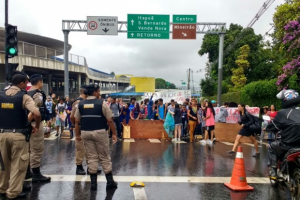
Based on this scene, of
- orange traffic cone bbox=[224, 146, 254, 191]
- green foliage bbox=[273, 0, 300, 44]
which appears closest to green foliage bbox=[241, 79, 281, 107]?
green foliage bbox=[273, 0, 300, 44]

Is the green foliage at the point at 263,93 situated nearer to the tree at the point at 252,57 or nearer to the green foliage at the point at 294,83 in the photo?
the green foliage at the point at 294,83

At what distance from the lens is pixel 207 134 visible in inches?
496

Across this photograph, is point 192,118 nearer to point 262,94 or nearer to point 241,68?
point 262,94

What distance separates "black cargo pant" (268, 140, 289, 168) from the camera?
17.5 ft

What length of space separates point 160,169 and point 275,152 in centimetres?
293

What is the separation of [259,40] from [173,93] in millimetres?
19543

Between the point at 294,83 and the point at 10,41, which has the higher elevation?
the point at 10,41

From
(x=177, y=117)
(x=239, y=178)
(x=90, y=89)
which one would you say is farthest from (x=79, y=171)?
(x=177, y=117)

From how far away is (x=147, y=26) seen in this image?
1870cm

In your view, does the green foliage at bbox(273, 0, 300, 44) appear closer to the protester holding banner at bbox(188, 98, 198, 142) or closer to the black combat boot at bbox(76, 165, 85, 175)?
the protester holding banner at bbox(188, 98, 198, 142)

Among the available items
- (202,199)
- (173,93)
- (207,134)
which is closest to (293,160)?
(202,199)

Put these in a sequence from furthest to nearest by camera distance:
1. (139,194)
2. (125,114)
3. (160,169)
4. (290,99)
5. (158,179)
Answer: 1. (125,114)
2. (160,169)
3. (158,179)
4. (139,194)
5. (290,99)

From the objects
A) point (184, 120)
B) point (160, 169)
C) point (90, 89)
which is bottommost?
point (160, 169)

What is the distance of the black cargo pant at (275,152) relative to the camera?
210 inches
